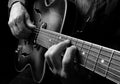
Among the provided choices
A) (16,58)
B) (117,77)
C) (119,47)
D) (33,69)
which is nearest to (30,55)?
(33,69)

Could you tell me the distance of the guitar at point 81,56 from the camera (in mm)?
603

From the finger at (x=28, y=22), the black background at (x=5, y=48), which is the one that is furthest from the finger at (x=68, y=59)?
the black background at (x=5, y=48)

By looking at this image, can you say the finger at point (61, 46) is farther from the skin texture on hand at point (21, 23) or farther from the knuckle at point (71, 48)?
the skin texture on hand at point (21, 23)

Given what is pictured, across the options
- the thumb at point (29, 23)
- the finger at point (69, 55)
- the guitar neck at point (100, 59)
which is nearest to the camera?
the guitar neck at point (100, 59)

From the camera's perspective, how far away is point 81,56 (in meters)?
0.71

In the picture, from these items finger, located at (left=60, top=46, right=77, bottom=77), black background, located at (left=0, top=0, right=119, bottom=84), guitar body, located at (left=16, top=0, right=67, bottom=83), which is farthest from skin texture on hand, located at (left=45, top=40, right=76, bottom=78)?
black background, located at (left=0, top=0, right=119, bottom=84)

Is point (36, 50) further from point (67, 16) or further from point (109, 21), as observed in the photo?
point (109, 21)

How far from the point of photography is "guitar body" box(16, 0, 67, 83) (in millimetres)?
950

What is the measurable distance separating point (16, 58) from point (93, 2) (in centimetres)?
67

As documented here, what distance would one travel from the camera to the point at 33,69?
3.59 feet

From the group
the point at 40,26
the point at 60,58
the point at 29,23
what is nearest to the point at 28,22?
the point at 29,23

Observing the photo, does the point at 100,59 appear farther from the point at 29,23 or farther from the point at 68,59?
the point at 29,23

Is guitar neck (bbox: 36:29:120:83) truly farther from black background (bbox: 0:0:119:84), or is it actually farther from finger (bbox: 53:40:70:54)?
black background (bbox: 0:0:119:84)

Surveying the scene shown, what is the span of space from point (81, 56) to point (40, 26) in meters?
0.41
